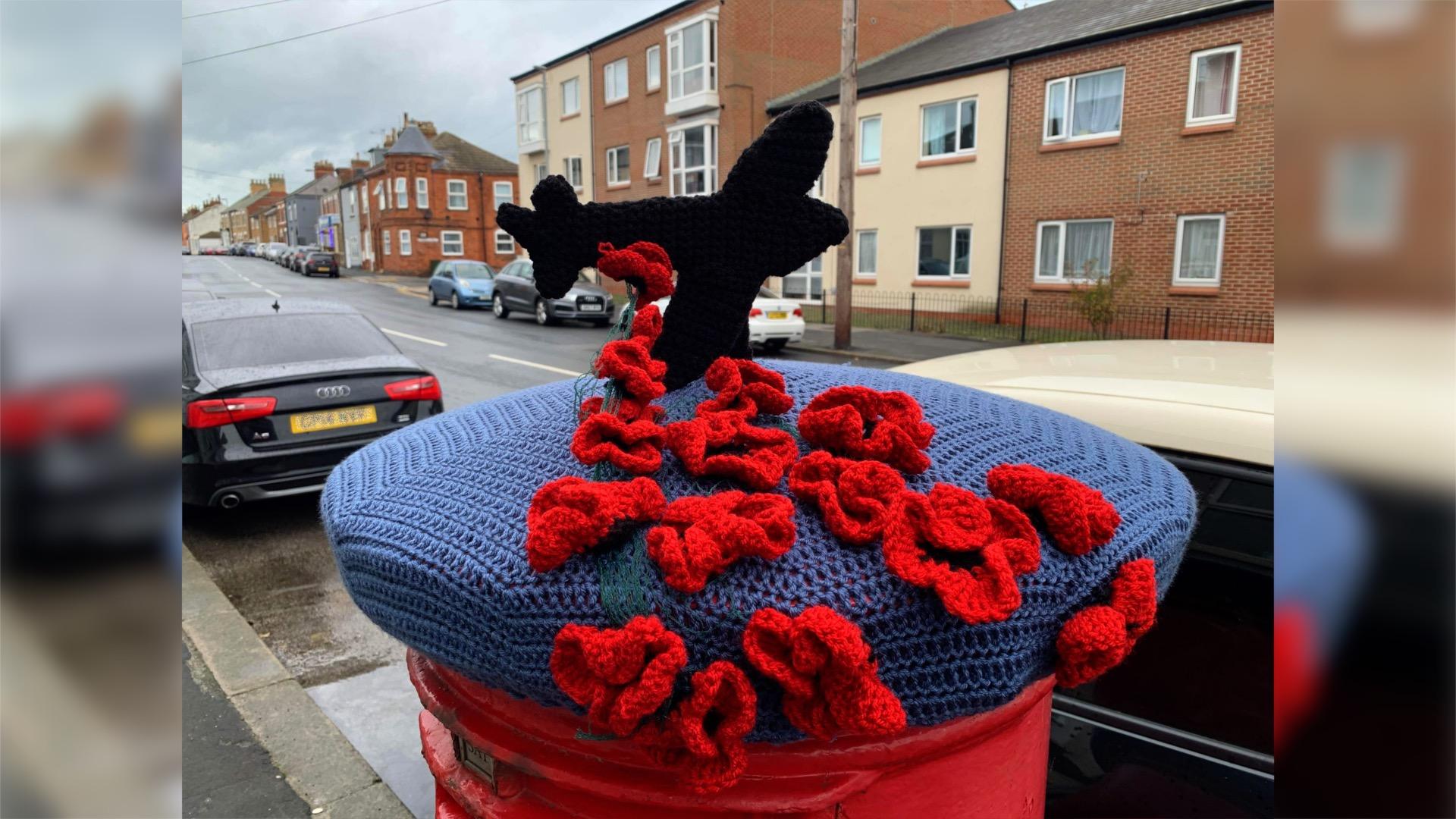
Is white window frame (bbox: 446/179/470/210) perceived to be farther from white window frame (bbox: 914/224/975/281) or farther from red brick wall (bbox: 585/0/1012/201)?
white window frame (bbox: 914/224/975/281)

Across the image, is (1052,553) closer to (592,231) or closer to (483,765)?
(592,231)

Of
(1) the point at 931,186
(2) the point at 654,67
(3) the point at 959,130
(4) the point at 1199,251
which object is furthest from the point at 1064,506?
(2) the point at 654,67

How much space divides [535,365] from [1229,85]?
514 inches

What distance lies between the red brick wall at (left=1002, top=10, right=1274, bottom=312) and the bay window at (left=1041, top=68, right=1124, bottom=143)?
176 mm

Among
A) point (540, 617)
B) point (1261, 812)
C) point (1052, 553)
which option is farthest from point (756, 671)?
point (1261, 812)

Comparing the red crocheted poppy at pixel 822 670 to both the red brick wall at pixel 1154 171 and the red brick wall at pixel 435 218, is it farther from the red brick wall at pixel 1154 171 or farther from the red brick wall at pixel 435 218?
the red brick wall at pixel 435 218

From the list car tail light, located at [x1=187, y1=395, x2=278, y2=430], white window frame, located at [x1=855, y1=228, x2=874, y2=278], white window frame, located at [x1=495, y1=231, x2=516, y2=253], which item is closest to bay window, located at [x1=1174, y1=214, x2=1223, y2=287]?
white window frame, located at [x1=855, y1=228, x2=874, y2=278]

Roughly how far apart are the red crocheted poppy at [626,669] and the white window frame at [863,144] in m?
20.7

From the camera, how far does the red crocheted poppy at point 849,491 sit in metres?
0.91

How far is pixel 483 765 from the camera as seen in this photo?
118 centimetres

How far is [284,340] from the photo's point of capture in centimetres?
557

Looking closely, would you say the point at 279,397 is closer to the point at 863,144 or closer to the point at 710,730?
the point at 710,730

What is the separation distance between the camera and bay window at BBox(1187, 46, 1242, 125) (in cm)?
1485
